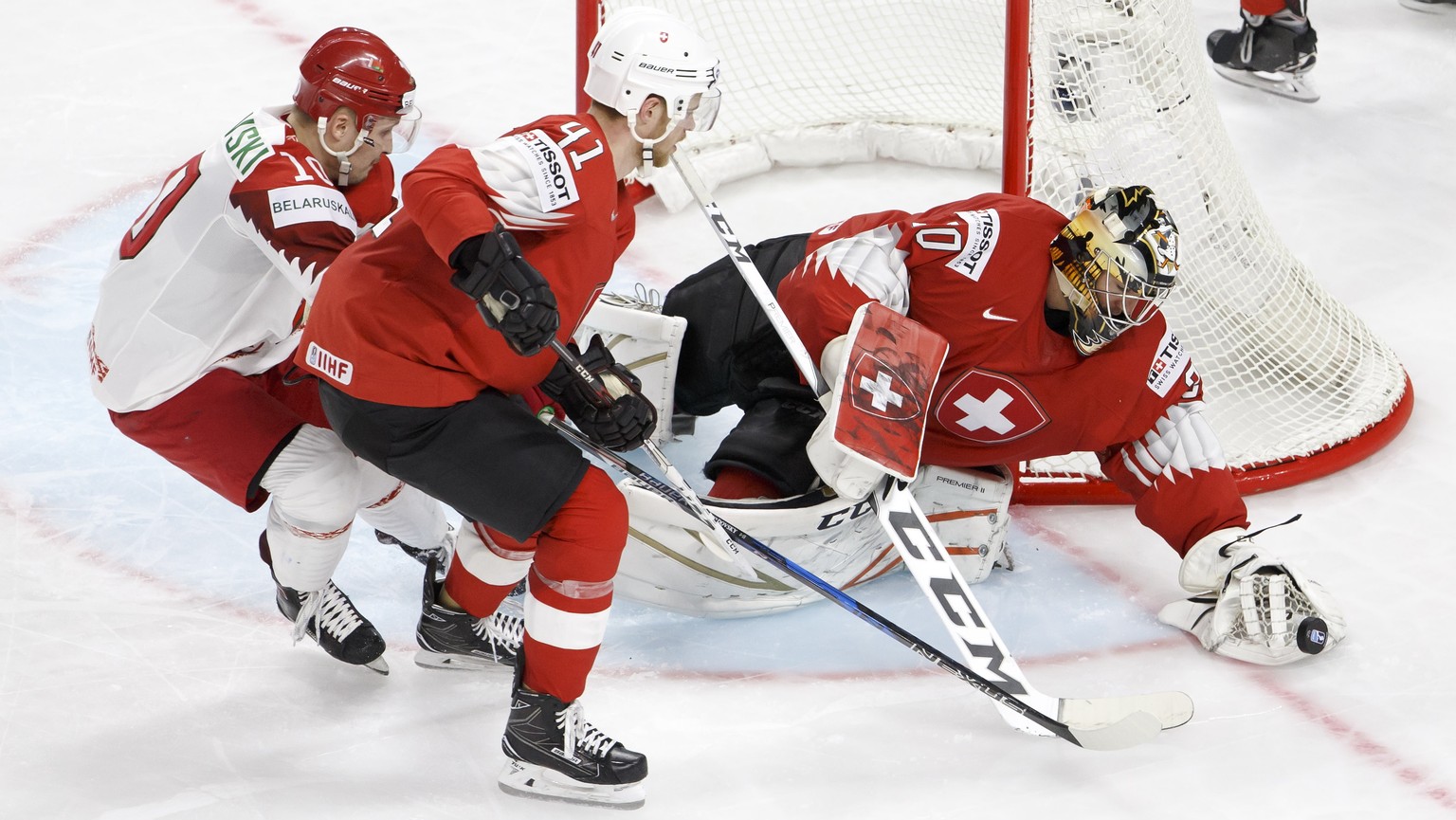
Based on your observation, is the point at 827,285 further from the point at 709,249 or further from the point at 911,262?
the point at 709,249

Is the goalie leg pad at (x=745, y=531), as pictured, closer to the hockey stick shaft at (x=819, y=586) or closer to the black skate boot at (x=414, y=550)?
the hockey stick shaft at (x=819, y=586)

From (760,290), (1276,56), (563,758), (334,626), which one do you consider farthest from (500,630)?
(1276,56)

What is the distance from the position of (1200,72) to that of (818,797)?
2.13 meters

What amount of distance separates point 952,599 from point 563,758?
729mm

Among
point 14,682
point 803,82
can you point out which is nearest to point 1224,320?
point 803,82

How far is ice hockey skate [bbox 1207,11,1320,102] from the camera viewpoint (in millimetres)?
5340

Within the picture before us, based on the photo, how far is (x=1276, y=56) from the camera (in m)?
5.35

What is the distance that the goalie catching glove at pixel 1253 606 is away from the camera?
2.97 meters

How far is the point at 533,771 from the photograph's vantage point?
2.55 m

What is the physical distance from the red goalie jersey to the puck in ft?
0.80

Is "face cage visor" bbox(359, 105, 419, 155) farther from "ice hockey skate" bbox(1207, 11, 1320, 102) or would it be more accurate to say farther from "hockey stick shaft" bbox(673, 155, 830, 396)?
"ice hockey skate" bbox(1207, 11, 1320, 102)

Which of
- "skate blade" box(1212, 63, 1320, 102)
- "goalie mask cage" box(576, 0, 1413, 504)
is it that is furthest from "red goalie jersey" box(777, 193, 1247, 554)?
"skate blade" box(1212, 63, 1320, 102)

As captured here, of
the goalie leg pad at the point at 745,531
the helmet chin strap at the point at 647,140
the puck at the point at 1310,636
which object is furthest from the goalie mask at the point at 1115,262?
the helmet chin strap at the point at 647,140

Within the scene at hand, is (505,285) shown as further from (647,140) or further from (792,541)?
(792,541)
